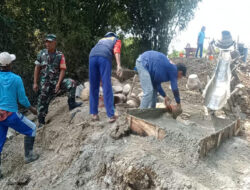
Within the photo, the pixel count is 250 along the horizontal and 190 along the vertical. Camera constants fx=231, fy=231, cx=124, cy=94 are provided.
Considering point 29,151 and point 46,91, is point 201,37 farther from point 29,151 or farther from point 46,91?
point 29,151

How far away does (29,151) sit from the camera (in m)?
3.52

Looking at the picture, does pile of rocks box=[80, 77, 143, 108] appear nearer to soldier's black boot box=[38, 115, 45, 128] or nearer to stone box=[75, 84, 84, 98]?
stone box=[75, 84, 84, 98]

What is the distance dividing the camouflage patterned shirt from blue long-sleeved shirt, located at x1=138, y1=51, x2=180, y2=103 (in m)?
1.54

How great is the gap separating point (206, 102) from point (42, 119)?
4186mm

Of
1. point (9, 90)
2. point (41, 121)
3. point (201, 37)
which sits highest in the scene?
point (201, 37)

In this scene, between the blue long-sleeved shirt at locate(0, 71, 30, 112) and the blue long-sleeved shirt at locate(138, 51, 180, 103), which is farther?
the blue long-sleeved shirt at locate(138, 51, 180, 103)

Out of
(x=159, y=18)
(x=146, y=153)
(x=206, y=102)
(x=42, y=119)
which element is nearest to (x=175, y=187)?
(x=146, y=153)

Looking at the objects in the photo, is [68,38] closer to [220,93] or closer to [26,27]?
[26,27]

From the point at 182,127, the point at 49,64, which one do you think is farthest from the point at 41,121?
the point at 182,127

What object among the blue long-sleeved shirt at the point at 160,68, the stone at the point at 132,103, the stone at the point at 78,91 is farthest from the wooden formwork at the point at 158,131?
the stone at the point at 78,91

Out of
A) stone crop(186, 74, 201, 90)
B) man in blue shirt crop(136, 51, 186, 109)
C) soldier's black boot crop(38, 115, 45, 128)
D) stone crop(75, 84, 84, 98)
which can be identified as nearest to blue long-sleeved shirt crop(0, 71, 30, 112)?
soldier's black boot crop(38, 115, 45, 128)

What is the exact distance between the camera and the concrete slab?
301 centimetres

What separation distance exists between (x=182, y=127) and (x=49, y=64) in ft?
8.62

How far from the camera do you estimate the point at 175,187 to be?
234cm
